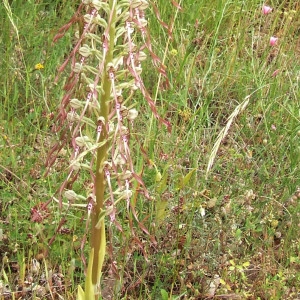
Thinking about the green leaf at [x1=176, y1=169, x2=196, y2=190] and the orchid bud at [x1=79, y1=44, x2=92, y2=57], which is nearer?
the orchid bud at [x1=79, y1=44, x2=92, y2=57]

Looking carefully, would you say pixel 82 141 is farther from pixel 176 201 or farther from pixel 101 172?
pixel 176 201

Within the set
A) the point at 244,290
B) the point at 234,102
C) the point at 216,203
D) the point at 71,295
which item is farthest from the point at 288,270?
the point at 234,102

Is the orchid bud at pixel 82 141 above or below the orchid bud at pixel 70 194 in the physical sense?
above

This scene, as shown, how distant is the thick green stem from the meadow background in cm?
5

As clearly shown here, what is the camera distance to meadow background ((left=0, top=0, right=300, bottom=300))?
192cm

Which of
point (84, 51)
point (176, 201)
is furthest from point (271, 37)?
point (84, 51)

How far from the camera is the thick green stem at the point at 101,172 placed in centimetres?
133

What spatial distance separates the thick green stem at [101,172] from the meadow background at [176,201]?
0.05 m

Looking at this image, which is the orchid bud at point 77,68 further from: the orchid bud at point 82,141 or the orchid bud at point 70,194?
the orchid bud at point 70,194

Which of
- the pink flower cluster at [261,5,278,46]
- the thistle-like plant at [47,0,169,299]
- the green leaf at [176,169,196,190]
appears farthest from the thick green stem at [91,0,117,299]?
the pink flower cluster at [261,5,278,46]

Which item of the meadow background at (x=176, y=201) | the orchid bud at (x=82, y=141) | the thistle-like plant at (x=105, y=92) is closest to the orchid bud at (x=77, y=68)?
the thistle-like plant at (x=105, y=92)

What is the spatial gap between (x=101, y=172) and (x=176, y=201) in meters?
0.75

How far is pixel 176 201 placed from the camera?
7.05ft

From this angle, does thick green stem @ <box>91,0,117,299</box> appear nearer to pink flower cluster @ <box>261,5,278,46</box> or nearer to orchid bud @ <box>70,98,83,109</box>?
orchid bud @ <box>70,98,83,109</box>
